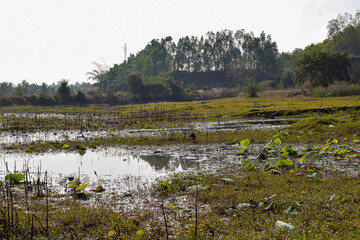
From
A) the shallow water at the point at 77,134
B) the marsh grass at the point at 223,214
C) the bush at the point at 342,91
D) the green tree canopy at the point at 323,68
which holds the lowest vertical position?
the marsh grass at the point at 223,214

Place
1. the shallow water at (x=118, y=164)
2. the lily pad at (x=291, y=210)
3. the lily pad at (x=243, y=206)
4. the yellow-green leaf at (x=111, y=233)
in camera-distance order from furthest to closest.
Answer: the shallow water at (x=118, y=164)
the lily pad at (x=243, y=206)
the lily pad at (x=291, y=210)
the yellow-green leaf at (x=111, y=233)

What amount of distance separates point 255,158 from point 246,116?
18.4 meters

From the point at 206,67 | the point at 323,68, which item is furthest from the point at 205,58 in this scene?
the point at 323,68

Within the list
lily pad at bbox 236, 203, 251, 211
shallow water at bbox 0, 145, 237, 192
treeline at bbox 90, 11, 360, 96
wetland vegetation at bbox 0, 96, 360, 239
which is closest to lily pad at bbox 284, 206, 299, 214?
wetland vegetation at bbox 0, 96, 360, 239

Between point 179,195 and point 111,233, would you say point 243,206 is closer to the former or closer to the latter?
point 179,195

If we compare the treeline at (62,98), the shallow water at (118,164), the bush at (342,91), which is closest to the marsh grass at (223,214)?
the shallow water at (118,164)

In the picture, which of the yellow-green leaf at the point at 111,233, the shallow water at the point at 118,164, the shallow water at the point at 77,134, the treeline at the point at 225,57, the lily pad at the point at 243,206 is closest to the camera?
the yellow-green leaf at the point at 111,233

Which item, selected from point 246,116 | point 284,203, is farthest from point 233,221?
point 246,116

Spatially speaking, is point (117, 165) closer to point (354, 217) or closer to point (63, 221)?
point (63, 221)

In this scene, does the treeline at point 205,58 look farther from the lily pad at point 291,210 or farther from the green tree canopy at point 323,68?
the lily pad at point 291,210

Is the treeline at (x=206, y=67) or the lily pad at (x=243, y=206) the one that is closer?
the lily pad at (x=243, y=206)

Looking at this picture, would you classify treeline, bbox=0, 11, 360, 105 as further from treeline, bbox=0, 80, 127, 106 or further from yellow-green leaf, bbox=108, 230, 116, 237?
yellow-green leaf, bbox=108, 230, 116, 237

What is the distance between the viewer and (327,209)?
6.00 meters

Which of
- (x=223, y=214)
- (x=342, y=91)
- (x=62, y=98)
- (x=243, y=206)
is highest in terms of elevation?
(x=62, y=98)
